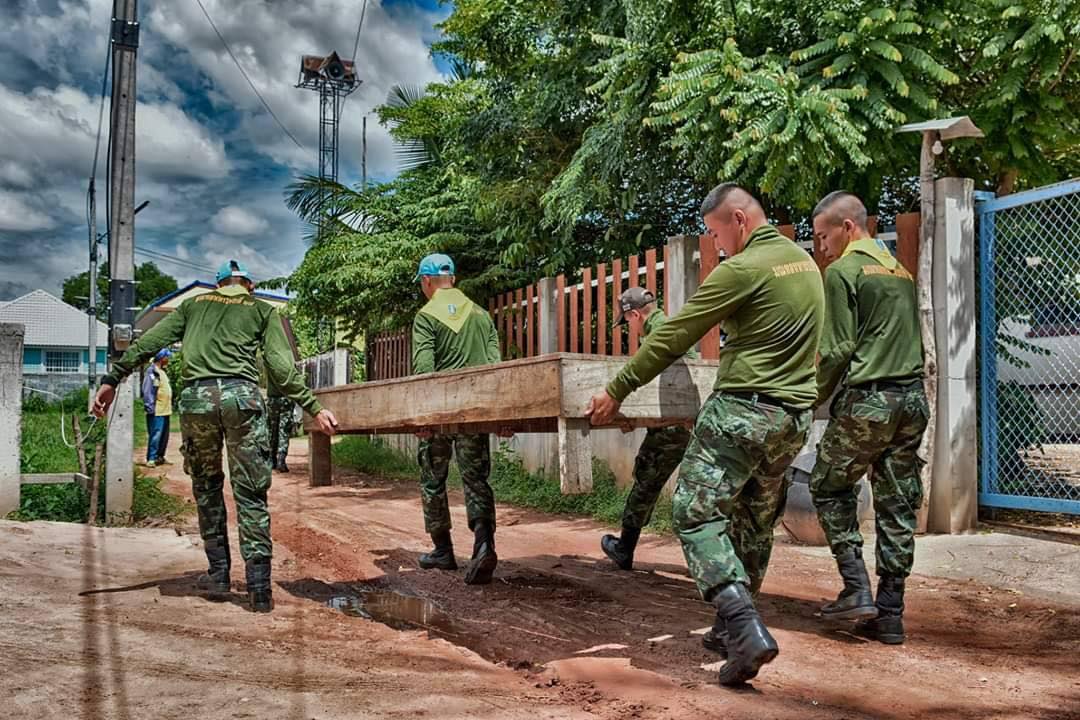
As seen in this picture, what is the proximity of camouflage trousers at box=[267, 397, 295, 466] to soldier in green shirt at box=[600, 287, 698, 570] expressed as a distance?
6.26 metres

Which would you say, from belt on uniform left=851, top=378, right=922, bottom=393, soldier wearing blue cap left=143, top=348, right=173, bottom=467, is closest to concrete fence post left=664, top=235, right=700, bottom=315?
belt on uniform left=851, top=378, right=922, bottom=393

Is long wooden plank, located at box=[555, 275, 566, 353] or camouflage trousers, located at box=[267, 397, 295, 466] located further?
camouflage trousers, located at box=[267, 397, 295, 466]

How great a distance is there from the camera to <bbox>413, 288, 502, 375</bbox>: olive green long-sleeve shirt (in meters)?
5.82

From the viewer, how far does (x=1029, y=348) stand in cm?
685

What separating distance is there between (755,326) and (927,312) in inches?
148

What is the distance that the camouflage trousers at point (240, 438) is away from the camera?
5.10 meters

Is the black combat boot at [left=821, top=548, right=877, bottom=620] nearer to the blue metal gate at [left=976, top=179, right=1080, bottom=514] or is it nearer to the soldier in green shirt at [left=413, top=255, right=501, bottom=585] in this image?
the soldier in green shirt at [left=413, top=255, right=501, bottom=585]

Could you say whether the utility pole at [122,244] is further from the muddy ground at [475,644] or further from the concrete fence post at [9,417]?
the muddy ground at [475,644]

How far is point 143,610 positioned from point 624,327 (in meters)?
5.49

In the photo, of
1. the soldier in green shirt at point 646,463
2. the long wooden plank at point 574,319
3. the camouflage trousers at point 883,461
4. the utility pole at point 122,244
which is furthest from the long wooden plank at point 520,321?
the camouflage trousers at point 883,461

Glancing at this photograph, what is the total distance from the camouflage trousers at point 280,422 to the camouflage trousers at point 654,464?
6415 millimetres

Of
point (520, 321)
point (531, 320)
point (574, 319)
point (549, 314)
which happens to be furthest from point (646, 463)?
point (520, 321)

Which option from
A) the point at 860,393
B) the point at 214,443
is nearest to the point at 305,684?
the point at 214,443

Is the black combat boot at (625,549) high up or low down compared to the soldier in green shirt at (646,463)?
down
